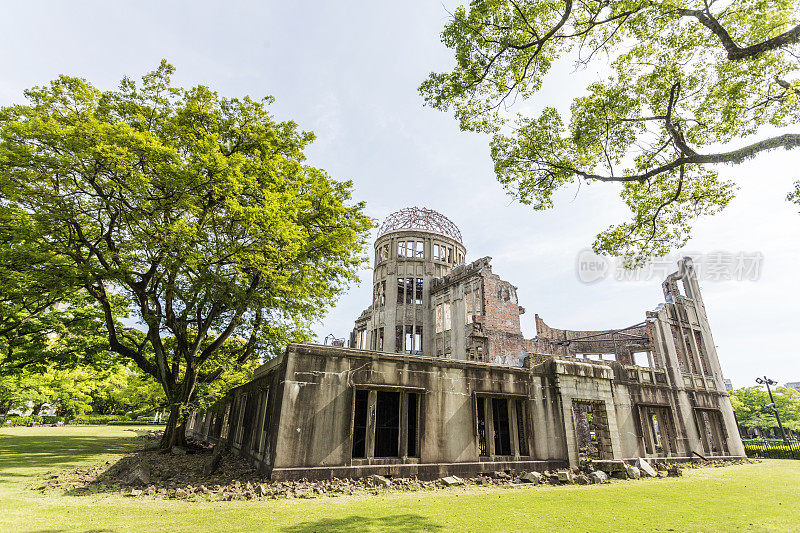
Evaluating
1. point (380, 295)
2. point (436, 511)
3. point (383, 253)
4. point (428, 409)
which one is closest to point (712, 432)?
point (428, 409)

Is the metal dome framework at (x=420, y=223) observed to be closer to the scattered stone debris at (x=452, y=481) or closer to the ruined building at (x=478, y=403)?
the ruined building at (x=478, y=403)

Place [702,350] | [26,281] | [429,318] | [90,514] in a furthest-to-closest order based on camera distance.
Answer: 1. [429,318]
2. [702,350]
3. [26,281]
4. [90,514]

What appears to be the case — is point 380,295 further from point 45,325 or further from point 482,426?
point 45,325

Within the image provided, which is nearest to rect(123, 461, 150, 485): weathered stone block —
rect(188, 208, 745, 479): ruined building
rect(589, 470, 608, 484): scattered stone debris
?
rect(188, 208, 745, 479): ruined building

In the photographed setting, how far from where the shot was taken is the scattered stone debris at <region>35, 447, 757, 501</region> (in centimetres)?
957

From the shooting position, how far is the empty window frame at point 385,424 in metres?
12.2

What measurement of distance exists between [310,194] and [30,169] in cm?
952

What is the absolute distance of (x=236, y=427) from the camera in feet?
59.5

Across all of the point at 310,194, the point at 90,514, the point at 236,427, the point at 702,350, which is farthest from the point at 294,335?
the point at 702,350

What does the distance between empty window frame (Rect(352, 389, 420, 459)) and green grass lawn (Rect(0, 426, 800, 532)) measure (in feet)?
6.41

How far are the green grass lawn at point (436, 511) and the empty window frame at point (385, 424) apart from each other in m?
1.95

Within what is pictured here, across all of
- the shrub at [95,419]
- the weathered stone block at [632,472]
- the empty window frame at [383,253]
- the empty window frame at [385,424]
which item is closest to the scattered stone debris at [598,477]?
the weathered stone block at [632,472]

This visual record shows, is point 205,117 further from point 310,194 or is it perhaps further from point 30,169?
point 30,169

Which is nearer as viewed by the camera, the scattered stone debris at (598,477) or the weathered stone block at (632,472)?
the scattered stone debris at (598,477)
